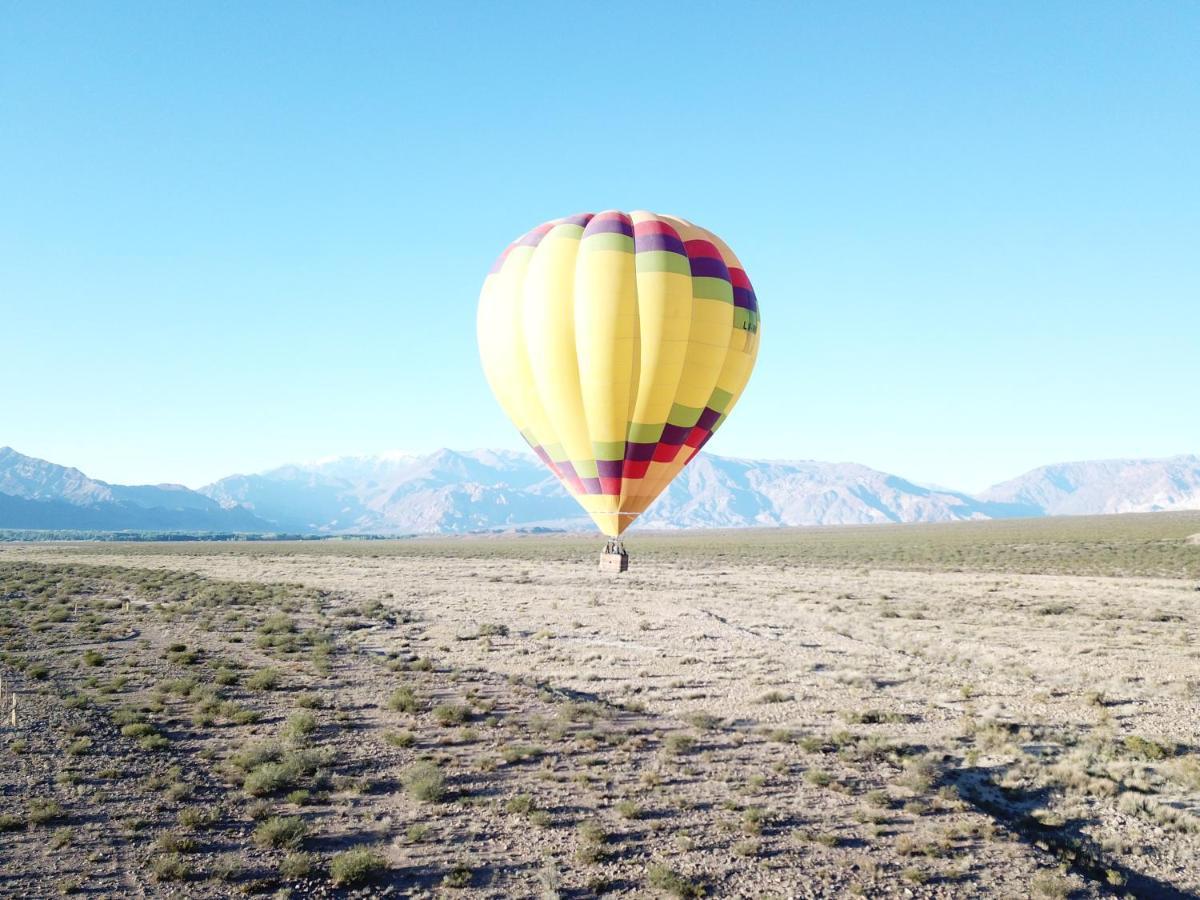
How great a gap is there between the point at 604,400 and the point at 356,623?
12.9m

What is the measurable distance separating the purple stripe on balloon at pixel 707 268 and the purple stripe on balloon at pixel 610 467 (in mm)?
6092

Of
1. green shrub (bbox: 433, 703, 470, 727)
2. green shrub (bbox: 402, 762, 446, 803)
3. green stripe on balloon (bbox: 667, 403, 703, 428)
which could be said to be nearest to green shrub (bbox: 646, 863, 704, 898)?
green shrub (bbox: 402, 762, 446, 803)

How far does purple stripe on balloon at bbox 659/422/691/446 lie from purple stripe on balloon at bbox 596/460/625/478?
1466 mm

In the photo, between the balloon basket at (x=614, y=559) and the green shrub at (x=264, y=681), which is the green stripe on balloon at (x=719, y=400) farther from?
the green shrub at (x=264, y=681)

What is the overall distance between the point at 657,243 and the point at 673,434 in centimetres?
571

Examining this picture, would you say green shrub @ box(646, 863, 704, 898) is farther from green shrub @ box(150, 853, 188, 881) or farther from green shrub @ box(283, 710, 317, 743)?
green shrub @ box(283, 710, 317, 743)

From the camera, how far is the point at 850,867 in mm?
9133

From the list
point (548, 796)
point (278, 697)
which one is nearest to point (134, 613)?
point (278, 697)

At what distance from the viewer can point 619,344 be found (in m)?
22.0

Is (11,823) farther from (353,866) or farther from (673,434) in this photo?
(673,434)

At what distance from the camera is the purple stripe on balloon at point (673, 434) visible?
23188 mm

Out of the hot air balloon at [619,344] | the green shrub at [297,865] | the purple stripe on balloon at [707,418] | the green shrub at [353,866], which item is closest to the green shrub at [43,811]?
the green shrub at [297,865]

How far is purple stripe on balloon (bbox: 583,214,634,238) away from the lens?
23.0 meters

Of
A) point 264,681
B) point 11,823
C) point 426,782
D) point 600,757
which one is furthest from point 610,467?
point 11,823
